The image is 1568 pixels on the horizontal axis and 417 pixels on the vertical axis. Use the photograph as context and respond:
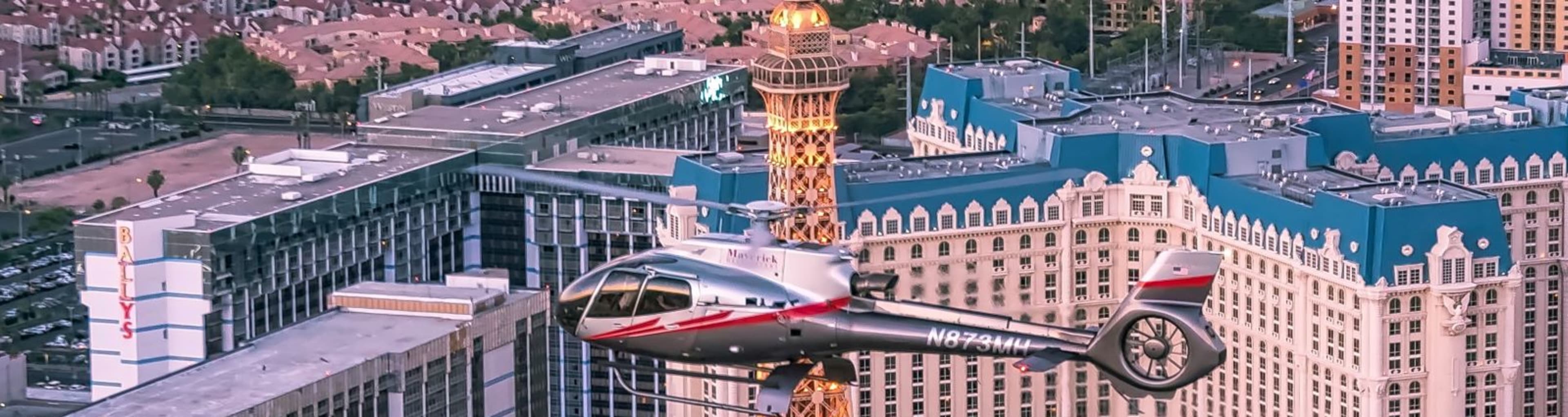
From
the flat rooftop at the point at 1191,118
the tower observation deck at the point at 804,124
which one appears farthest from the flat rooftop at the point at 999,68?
the tower observation deck at the point at 804,124

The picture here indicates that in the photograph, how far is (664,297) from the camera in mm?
101438

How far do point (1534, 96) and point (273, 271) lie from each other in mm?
42330

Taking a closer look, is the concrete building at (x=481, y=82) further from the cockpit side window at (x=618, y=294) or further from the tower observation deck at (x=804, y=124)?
the cockpit side window at (x=618, y=294)

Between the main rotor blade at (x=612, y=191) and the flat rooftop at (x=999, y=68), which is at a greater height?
the main rotor blade at (x=612, y=191)

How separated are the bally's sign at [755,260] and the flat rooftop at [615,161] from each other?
199ft

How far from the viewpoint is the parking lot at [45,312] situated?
174000 mm

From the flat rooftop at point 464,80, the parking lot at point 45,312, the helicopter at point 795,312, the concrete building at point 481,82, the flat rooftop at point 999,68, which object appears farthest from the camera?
the flat rooftop at point 464,80

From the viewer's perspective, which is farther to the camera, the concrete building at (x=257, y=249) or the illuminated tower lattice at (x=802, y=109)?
the concrete building at (x=257, y=249)

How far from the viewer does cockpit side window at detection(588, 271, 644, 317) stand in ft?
333

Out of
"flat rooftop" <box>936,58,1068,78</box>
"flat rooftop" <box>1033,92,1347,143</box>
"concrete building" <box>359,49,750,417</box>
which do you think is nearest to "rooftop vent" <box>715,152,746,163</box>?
"concrete building" <box>359,49,750,417</box>

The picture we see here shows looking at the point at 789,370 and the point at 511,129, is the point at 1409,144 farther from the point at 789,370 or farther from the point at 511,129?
the point at 789,370

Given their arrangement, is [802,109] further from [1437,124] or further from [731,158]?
[1437,124]

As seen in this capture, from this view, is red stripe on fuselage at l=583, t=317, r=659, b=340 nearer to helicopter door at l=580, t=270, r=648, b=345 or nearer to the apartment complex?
helicopter door at l=580, t=270, r=648, b=345

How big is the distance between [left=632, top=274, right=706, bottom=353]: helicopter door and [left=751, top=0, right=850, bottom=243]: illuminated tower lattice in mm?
11235
